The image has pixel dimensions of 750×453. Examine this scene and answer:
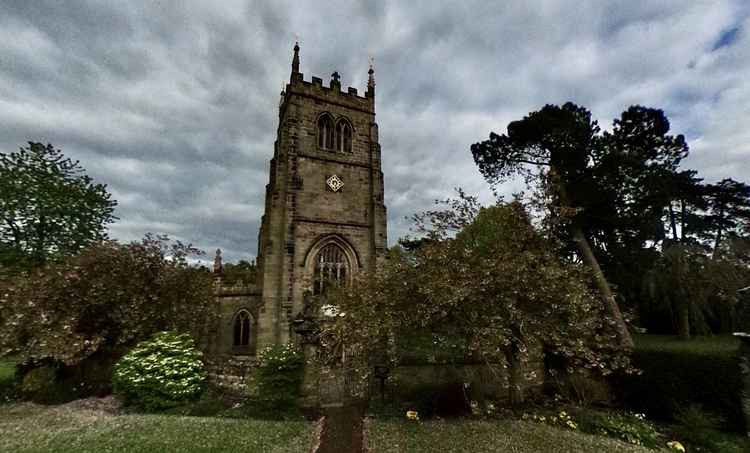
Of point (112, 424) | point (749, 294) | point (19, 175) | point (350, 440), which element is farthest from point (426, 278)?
point (19, 175)

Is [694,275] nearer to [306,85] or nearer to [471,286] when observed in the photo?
[471,286]

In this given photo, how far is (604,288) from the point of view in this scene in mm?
14953

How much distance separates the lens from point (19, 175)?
17266 mm

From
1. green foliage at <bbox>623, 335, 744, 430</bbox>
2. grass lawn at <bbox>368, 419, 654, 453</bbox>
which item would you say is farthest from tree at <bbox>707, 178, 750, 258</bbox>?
grass lawn at <bbox>368, 419, 654, 453</bbox>

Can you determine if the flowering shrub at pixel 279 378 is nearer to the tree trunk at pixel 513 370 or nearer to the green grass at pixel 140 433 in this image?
the green grass at pixel 140 433

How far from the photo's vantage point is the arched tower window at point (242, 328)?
66.9ft

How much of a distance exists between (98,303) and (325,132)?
1692 centimetres

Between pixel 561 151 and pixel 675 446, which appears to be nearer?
pixel 675 446

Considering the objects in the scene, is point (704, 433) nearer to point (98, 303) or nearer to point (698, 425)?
point (698, 425)

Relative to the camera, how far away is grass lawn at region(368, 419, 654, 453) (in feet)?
23.8

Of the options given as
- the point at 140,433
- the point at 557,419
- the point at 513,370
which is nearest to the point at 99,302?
the point at 140,433

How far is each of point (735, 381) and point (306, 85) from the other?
1029 inches

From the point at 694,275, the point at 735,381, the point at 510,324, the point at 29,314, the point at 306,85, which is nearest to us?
the point at 510,324

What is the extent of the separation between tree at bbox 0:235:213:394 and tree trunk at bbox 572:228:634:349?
18.7 meters
